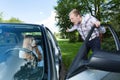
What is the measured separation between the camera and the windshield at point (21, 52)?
4324 mm

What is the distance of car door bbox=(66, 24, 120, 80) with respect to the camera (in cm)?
297

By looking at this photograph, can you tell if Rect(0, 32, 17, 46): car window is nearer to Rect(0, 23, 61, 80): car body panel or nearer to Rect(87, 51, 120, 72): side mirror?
Rect(0, 23, 61, 80): car body panel

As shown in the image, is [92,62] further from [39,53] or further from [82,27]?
[82,27]

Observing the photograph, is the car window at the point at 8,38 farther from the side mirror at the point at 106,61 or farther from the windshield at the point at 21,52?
the side mirror at the point at 106,61

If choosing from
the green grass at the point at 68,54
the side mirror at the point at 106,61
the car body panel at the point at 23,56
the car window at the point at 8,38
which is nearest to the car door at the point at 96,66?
the side mirror at the point at 106,61

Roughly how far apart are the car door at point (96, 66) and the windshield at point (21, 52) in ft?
3.13

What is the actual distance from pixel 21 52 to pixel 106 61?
1.99m

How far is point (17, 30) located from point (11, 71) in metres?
1.30

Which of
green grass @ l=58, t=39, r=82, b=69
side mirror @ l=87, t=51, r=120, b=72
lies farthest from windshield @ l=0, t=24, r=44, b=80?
green grass @ l=58, t=39, r=82, b=69

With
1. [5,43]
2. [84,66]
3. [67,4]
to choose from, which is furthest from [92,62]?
[67,4]

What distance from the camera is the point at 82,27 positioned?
571cm

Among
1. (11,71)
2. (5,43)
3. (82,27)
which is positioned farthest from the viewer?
(82,27)

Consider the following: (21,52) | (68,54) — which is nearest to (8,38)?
(21,52)

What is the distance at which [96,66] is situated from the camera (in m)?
3.02
